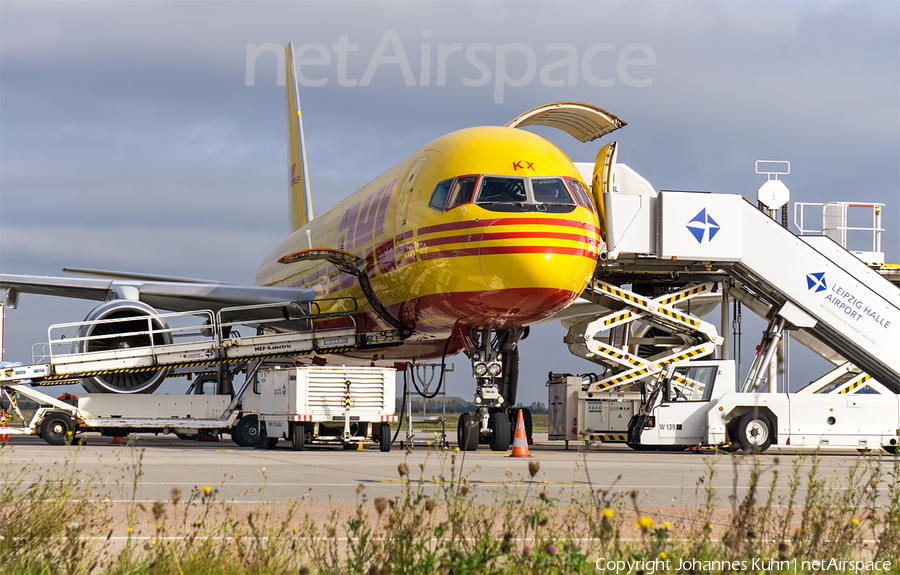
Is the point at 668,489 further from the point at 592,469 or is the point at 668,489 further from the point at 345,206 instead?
the point at 345,206

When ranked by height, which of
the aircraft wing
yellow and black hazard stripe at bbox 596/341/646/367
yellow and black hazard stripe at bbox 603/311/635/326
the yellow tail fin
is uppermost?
the yellow tail fin

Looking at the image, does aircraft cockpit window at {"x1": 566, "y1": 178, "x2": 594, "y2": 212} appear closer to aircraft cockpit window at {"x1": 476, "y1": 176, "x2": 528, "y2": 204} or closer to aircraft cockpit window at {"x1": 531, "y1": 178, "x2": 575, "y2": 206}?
aircraft cockpit window at {"x1": 531, "y1": 178, "x2": 575, "y2": 206}

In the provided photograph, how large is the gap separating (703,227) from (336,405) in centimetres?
797

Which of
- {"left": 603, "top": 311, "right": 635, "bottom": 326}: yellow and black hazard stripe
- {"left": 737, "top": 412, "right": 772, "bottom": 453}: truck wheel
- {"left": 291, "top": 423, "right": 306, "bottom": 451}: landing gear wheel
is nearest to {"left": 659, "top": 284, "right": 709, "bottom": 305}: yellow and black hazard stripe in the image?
{"left": 603, "top": 311, "right": 635, "bottom": 326}: yellow and black hazard stripe

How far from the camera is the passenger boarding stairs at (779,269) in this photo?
18.6 metres

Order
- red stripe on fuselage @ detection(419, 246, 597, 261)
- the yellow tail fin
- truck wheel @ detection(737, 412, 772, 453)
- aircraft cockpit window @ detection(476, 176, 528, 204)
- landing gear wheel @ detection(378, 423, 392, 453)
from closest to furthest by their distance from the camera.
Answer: red stripe on fuselage @ detection(419, 246, 597, 261), aircraft cockpit window @ detection(476, 176, 528, 204), landing gear wheel @ detection(378, 423, 392, 453), truck wheel @ detection(737, 412, 772, 453), the yellow tail fin

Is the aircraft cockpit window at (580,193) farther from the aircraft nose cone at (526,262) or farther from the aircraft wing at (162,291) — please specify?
the aircraft wing at (162,291)

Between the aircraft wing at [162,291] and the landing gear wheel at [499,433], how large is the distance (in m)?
5.90

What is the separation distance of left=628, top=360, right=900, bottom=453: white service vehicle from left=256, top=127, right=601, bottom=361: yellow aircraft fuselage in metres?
3.61

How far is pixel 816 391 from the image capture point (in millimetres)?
19781

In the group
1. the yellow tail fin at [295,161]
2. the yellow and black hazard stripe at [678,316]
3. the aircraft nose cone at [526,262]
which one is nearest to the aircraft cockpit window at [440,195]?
the aircraft nose cone at [526,262]

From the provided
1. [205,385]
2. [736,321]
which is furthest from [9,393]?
[736,321]

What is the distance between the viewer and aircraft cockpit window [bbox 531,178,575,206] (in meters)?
14.2

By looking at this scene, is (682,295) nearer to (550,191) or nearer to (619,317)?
(619,317)
